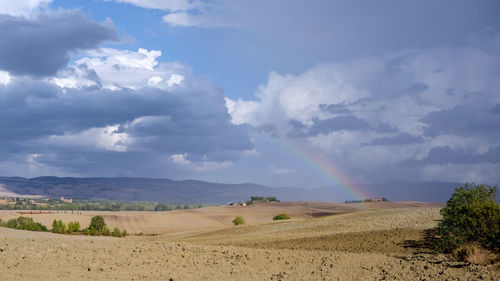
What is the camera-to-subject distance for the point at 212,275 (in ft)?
64.2

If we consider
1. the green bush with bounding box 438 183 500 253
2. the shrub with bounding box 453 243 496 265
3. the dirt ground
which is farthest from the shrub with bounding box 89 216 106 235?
the shrub with bounding box 453 243 496 265

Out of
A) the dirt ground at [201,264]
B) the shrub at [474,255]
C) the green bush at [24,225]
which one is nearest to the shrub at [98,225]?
the green bush at [24,225]

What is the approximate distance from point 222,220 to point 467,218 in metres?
94.2

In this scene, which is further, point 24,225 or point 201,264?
point 24,225

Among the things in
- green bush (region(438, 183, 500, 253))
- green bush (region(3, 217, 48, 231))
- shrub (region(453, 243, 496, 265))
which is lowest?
green bush (region(3, 217, 48, 231))

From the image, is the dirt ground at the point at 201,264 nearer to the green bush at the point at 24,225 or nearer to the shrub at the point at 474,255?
the shrub at the point at 474,255

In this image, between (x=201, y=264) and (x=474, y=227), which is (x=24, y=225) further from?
(x=474, y=227)

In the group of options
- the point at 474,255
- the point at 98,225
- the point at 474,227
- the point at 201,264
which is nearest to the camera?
the point at 201,264

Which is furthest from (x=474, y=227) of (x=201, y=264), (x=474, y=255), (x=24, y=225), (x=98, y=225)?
(x=24, y=225)

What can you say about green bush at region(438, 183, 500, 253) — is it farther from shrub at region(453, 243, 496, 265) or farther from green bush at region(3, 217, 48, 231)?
green bush at region(3, 217, 48, 231)

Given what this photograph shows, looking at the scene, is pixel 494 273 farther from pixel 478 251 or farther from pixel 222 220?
pixel 222 220

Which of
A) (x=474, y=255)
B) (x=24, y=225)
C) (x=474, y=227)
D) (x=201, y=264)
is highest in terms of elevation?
(x=474, y=227)

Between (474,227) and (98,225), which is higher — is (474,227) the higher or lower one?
the higher one

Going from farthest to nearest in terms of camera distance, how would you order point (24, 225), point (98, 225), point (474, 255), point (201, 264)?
point (98, 225)
point (24, 225)
point (474, 255)
point (201, 264)
